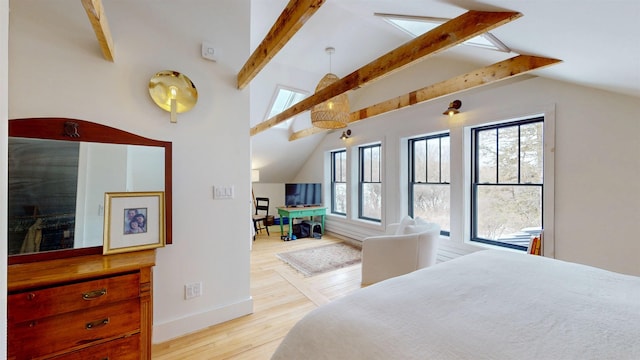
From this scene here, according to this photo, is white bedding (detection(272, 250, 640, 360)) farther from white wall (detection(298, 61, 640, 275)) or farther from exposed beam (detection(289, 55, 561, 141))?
exposed beam (detection(289, 55, 561, 141))

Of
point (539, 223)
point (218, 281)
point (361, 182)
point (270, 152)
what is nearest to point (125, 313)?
point (218, 281)

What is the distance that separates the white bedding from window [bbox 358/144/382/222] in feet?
11.7

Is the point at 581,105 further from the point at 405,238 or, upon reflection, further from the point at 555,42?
the point at 405,238

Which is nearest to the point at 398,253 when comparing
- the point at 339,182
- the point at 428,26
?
the point at 428,26

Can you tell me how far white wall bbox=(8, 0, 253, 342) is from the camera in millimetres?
1559

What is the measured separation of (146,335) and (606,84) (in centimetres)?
387

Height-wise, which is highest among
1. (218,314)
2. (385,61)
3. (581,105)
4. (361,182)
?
(385,61)

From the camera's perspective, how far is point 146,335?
146 centimetres

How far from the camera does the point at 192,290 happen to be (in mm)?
2072

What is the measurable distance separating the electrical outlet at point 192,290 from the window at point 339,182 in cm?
394

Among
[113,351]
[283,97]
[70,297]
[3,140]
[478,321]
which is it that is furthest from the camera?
[283,97]

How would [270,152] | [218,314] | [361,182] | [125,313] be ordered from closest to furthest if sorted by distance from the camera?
[125,313], [218,314], [361,182], [270,152]

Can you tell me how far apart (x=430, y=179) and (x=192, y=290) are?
3548 millimetres

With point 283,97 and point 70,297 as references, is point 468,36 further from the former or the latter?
point 283,97
